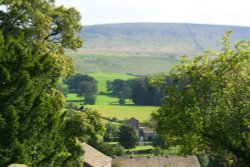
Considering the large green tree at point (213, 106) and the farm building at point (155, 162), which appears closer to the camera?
the large green tree at point (213, 106)

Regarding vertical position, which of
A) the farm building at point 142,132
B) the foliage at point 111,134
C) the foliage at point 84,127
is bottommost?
the farm building at point 142,132

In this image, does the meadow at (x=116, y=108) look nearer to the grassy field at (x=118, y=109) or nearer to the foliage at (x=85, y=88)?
the grassy field at (x=118, y=109)

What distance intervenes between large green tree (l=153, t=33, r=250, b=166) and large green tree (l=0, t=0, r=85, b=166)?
690 cm

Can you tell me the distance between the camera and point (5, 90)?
22672mm

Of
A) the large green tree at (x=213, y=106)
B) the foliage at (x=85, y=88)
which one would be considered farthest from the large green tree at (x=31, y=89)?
the foliage at (x=85, y=88)

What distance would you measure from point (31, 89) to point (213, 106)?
10139 millimetres

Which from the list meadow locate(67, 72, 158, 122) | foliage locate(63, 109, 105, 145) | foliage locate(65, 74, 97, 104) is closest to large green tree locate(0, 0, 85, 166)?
foliage locate(63, 109, 105, 145)

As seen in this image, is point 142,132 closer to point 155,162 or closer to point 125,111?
point 125,111

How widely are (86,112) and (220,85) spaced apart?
10.6 m

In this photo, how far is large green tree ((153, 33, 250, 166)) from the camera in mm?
20625

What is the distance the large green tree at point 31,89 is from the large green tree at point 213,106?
22.6ft

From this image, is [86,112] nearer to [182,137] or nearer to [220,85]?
[182,137]

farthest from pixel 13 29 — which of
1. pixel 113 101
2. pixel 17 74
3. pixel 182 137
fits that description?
pixel 113 101

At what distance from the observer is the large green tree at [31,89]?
22.4m
